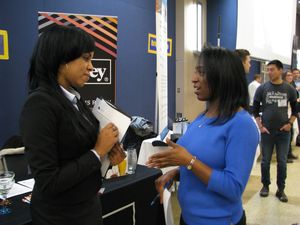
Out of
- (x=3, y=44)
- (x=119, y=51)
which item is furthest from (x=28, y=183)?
(x=119, y=51)

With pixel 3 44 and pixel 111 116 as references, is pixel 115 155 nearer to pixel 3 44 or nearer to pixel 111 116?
pixel 111 116

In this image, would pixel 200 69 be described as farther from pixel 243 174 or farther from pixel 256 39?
pixel 256 39

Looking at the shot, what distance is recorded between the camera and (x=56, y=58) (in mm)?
1027

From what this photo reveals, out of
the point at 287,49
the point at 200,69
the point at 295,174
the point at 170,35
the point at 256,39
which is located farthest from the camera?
the point at 287,49

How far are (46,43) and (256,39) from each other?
5616mm

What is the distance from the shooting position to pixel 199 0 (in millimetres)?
6117

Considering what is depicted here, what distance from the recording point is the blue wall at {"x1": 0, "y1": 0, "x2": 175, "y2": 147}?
3029 millimetres

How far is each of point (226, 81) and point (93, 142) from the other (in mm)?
522

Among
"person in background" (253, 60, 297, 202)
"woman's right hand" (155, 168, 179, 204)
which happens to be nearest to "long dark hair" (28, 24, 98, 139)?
"woman's right hand" (155, 168, 179, 204)

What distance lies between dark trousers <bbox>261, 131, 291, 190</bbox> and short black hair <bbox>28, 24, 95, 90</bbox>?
293cm

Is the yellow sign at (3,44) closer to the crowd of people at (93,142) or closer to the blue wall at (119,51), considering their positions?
the blue wall at (119,51)

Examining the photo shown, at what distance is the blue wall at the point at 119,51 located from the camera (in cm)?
303

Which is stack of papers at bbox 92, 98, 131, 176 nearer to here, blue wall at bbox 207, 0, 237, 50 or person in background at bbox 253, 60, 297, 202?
person in background at bbox 253, 60, 297, 202

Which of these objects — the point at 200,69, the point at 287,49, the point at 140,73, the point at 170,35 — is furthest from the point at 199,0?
the point at 200,69
